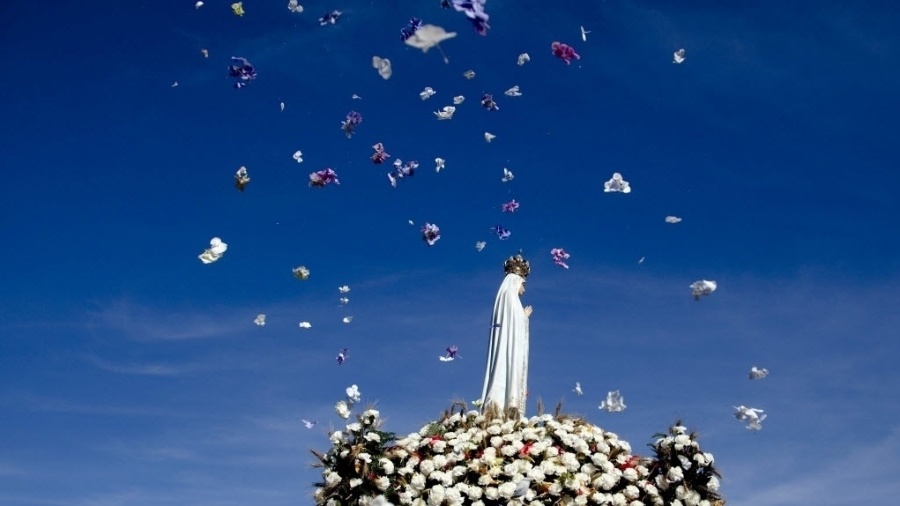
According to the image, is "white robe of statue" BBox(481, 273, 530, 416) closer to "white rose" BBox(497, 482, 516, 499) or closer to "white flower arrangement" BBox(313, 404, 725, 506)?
"white flower arrangement" BBox(313, 404, 725, 506)

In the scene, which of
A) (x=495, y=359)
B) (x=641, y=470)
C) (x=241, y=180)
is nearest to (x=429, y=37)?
(x=641, y=470)

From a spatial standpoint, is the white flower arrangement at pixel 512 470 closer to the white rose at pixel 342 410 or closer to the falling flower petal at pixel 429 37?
the white rose at pixel 342 410

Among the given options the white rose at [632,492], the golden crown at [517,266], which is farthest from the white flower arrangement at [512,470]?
the golden crown at [517,266]

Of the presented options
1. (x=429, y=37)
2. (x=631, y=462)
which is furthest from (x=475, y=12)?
(x=631, y=462)

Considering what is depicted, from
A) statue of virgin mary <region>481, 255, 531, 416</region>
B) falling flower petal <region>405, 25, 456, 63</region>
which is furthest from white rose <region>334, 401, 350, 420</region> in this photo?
falling flower petal <region>405, 25, 456, 63</region>

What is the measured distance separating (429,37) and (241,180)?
1053 cm

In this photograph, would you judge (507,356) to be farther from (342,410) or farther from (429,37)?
(429,37)

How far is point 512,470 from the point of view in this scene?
39.7ft

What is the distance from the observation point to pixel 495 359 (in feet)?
53.3

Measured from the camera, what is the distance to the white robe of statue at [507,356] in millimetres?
15742

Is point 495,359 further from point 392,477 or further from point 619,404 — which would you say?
point 392,477

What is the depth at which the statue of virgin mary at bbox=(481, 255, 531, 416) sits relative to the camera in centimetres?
1570

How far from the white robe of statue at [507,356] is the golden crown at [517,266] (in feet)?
1.49

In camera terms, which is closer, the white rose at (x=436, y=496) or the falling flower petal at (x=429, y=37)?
the falling flower petal at (x=429, y=37)
